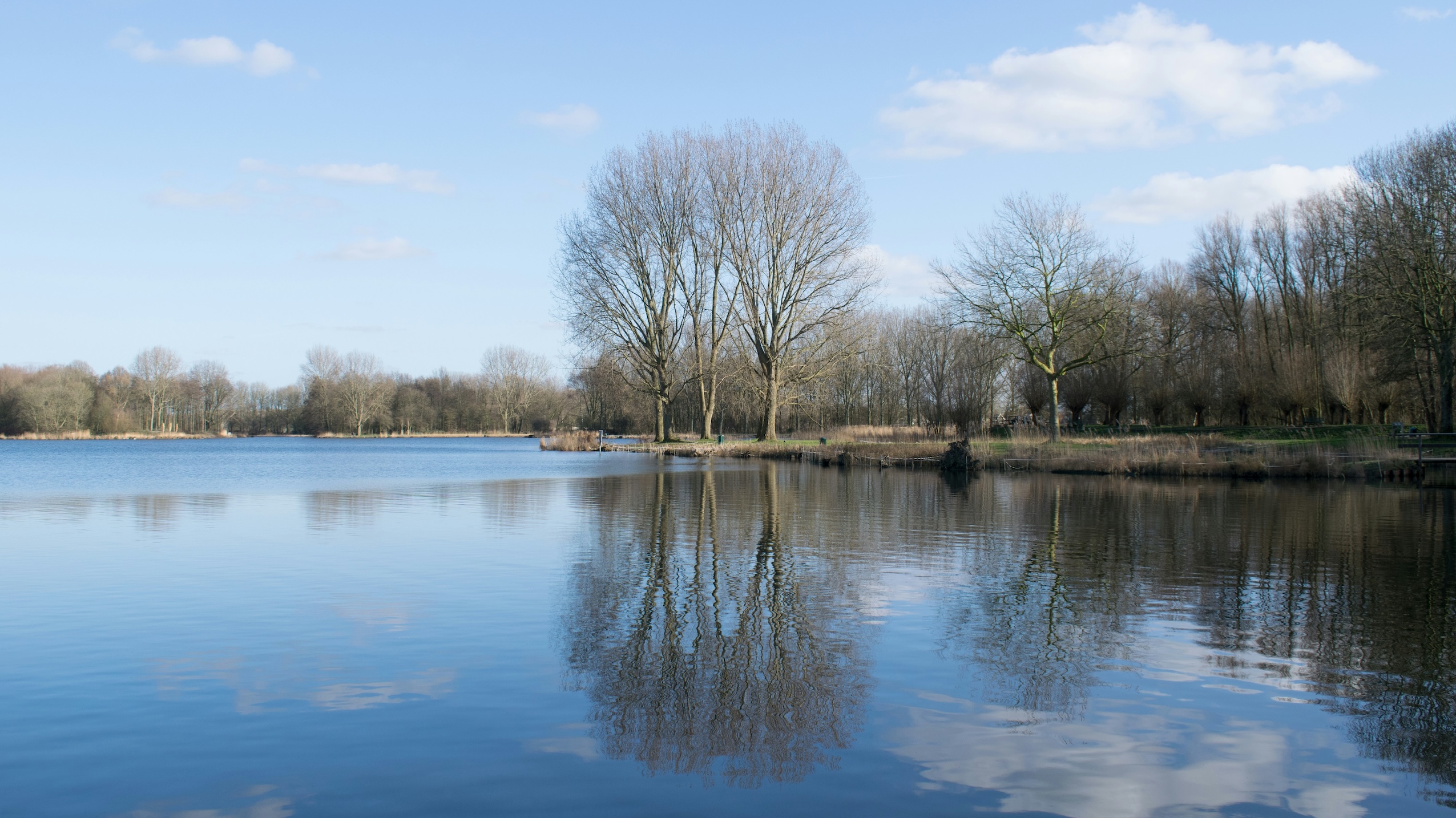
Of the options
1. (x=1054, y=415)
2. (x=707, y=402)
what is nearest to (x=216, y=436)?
(x=707, y=402)

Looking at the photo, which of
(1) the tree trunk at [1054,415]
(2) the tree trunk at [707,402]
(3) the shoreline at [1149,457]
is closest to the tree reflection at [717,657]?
(3) the shoreline at [1149,457]

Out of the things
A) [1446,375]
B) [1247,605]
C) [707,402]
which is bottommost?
[1247,605]

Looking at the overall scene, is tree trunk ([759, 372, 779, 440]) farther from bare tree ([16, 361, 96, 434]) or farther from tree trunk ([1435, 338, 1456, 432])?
bare tree ([16, 361, 96, 434])

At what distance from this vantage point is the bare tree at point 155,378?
9188 cm

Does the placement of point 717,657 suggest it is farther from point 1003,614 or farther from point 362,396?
point 362,396

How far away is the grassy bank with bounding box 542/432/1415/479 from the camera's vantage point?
26.8 meters

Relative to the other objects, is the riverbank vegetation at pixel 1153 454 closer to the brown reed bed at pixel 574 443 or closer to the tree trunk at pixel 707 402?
the tree trunk at pixel 707 402

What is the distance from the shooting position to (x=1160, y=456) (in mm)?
29594

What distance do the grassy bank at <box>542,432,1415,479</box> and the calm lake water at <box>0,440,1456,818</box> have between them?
11446 mm

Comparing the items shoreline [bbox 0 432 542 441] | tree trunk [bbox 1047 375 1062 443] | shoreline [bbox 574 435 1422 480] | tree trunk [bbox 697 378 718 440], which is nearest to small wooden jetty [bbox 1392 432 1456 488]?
shoreline [bbox 574 435 1422 480]

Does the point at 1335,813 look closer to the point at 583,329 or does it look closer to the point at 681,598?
the point at 681,598

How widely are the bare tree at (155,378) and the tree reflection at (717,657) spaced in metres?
95.8

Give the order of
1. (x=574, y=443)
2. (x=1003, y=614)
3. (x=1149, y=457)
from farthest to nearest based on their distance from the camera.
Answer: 1. (x=574, y=443)
2. (x=1149, y=457)
3. (x=1003, y=614)

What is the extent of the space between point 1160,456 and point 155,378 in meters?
96.0
